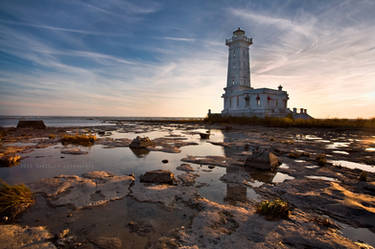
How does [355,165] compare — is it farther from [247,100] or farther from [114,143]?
[247,100]

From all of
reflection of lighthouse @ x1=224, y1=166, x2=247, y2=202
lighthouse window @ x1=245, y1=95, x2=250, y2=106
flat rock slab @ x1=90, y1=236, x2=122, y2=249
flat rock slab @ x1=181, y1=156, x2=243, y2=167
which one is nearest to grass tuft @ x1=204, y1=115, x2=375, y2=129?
lighthouse window @ x1=245, y1=95, x2=250, y2=106

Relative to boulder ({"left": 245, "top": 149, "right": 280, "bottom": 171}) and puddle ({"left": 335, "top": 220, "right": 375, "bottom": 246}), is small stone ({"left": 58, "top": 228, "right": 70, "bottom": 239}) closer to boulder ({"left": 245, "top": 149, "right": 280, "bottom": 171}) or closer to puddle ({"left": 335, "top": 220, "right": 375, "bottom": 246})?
puddle ({"left": 335, "top": 220, "right": 375, "bottom": 246})

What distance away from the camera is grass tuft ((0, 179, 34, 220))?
12.0 feet

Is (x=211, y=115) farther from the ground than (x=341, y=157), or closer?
farther from the ground

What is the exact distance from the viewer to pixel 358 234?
3203 millimetres

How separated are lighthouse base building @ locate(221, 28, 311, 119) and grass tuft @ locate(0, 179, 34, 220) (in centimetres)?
3978

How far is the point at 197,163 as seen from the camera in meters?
8.20

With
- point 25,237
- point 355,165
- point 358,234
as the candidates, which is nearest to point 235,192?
point 358,234

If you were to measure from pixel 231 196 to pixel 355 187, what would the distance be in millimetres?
3966

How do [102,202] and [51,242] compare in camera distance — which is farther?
[102,202]

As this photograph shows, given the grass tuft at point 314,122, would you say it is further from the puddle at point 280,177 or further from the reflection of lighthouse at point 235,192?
the reflection of lighthouse at point 235,192

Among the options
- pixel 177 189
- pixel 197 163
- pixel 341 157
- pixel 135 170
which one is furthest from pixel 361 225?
pixel 341 157

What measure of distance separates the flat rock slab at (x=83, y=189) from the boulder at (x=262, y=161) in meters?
4.89

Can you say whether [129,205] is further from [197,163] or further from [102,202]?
[197,163]
